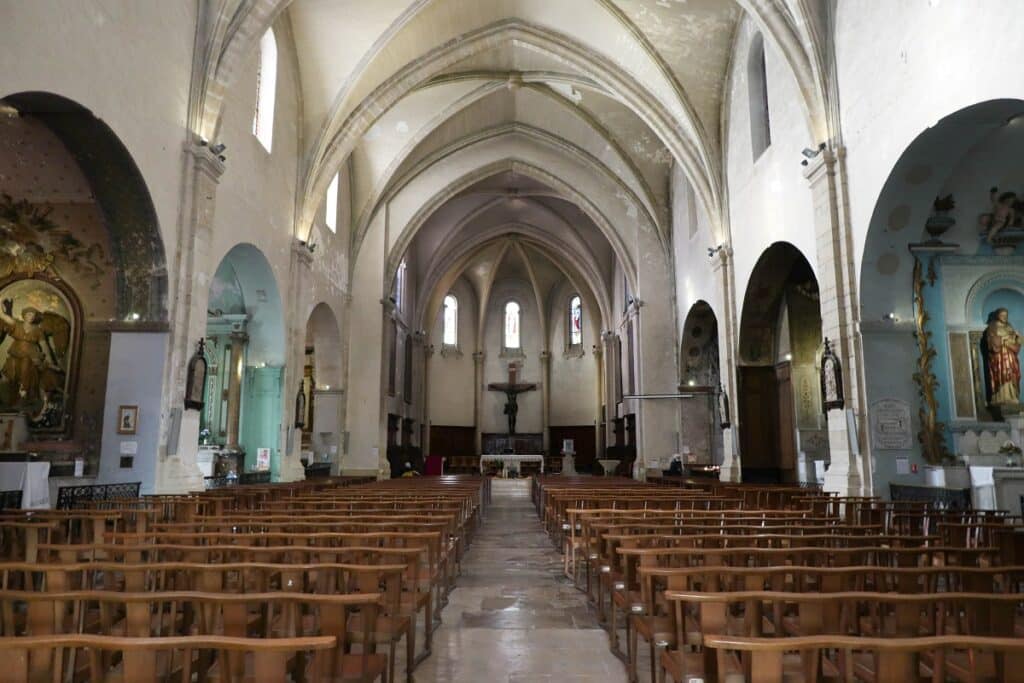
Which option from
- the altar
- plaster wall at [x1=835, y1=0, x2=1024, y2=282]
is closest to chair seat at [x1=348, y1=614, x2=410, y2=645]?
plaster wall at [x1=835, y1=0, x2=1024, y2=282]

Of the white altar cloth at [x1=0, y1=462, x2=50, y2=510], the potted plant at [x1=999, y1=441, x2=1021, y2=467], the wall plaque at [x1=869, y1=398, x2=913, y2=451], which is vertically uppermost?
the wall plaque at [x1=869, y1=398, x2=913, y2=451]

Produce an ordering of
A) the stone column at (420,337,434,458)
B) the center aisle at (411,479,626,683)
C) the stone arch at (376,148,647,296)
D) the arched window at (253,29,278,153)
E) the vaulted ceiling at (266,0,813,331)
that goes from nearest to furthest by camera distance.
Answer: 1. the center aisle at (411,479,626,683)
2. the arched window at (253,29,278,153)
3. the vaulted ceiling at (266,0,813,331)
4. the stone arch at (376,148,647,296)
5. the stone column at (420,337,434,458)

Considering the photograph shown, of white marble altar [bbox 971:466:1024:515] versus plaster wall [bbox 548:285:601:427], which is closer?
white marble altar [bbox 971:466:1024:515]

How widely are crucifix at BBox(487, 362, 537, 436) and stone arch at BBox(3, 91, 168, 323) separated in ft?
78.1

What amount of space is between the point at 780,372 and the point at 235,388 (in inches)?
477

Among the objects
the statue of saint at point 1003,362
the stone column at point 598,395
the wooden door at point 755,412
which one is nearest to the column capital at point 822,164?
the statue of saint at point 1003,362

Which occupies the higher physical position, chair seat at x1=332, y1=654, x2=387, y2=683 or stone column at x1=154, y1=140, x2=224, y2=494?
stone column at x1=154, y1=140, x2=224, y2=494

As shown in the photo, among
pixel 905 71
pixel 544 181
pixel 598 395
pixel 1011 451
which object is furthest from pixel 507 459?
pixel 905 71

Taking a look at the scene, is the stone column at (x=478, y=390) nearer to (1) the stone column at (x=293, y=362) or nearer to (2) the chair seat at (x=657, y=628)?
(1) the stone column at (x=293, y=362)

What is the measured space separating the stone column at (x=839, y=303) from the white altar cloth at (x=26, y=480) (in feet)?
34.6

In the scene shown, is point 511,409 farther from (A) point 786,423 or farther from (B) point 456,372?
(A) point 786,423

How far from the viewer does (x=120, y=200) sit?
9.59 m

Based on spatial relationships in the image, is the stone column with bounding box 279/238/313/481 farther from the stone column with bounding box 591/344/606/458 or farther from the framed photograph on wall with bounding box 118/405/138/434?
the stone column with bounding box 591/344/606/458

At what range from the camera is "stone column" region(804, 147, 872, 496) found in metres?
9.84
